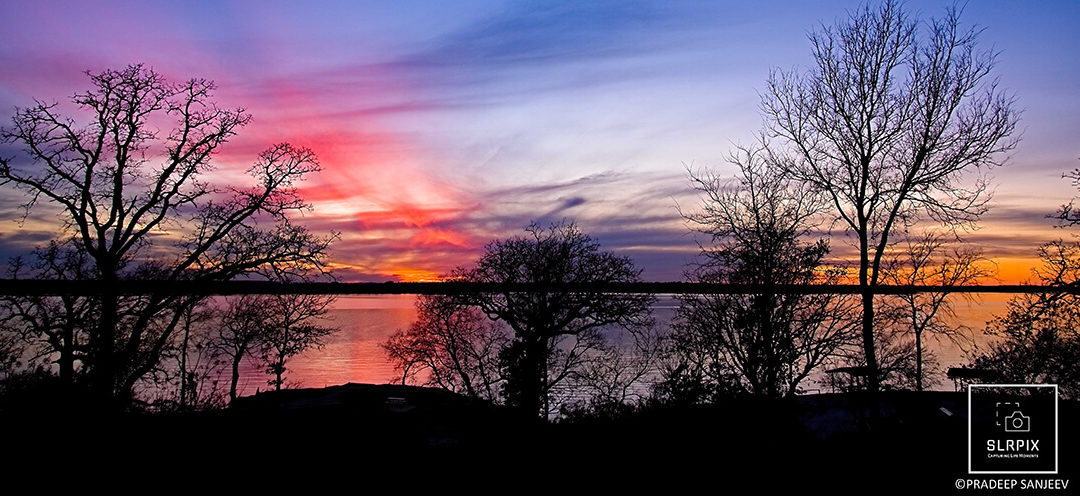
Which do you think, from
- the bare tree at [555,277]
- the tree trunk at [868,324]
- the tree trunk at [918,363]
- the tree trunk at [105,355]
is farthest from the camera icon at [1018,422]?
the bare tree at [555,277]

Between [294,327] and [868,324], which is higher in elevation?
[868,324]

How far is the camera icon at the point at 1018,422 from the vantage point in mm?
3697

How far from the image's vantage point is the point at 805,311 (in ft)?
29.5

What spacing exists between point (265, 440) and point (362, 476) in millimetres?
677

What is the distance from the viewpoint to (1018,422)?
3795 millimetres

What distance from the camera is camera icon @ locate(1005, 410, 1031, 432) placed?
12.1 ft

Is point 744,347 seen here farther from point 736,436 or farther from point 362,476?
point 362,476

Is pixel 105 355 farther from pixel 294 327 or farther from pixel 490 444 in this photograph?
pixel 294 327

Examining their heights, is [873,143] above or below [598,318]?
above

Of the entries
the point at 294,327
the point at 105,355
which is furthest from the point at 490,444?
the point at 294,327

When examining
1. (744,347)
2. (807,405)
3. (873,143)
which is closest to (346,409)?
(807,405)

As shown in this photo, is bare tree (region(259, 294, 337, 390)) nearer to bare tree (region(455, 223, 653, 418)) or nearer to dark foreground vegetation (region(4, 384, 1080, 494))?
bare tree (region(455, 223, 653, 418))

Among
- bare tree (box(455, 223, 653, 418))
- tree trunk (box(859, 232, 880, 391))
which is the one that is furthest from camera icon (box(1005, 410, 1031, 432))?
bare tree (box(455, 223, 653, 418))

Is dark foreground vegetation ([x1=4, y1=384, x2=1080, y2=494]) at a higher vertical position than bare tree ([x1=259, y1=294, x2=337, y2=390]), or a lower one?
higher
